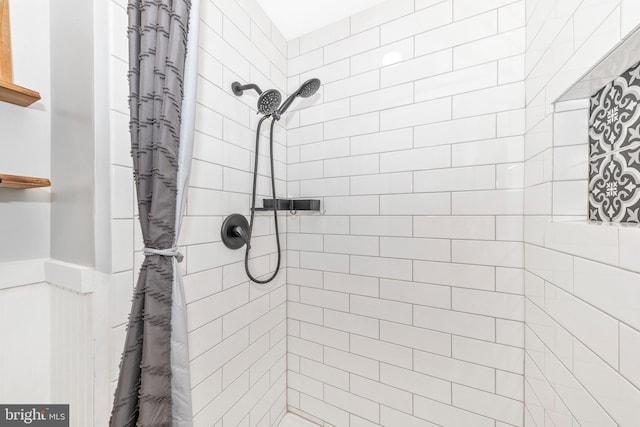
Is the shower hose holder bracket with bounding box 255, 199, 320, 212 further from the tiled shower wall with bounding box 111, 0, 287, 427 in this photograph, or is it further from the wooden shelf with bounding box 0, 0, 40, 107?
the wooden shelf with bounding box 0, 0, 40, 107

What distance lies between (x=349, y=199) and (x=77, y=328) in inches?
42.5

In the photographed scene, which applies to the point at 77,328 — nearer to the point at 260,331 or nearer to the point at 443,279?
the point at 260,331

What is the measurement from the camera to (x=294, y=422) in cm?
137

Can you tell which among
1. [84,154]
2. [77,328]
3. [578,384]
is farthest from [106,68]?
[578,384]

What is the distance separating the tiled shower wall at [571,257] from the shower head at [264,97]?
994 mm

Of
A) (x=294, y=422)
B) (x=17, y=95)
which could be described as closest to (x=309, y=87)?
(x=17, y=95)

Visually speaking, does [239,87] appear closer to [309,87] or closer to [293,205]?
[309,87]

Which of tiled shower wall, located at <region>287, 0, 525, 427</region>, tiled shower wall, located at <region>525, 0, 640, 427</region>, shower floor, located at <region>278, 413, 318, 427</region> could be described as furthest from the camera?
shower floor, located at <region>278, 413, 318, 427</region>

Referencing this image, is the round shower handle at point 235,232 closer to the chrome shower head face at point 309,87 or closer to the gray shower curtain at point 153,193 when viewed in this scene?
the gray shower curtain at point 153,193

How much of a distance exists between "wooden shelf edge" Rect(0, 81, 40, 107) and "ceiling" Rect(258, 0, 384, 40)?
1.05m

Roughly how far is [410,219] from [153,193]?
0.99 meters

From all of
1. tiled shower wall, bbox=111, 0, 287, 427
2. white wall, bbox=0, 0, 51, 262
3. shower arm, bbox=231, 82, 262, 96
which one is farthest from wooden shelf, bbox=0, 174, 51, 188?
shower arm, bbox=231, 82, 262, 96

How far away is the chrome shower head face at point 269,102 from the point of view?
43.4 inches

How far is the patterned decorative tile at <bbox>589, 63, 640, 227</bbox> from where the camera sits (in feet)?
1.79
